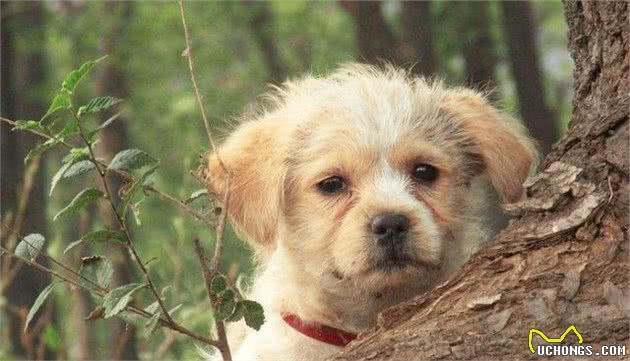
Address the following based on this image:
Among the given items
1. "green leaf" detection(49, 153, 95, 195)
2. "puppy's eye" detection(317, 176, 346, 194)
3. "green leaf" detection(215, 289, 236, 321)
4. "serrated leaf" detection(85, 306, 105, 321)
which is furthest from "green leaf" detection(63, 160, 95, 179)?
"puppy's eye" detection(317, 176, 346, 194)

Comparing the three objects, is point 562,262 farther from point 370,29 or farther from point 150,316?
point 370,29

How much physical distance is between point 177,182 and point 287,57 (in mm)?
3960

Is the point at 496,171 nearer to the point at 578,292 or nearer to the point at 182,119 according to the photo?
the point at 578,292

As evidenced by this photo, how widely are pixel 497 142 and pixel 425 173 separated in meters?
0.33

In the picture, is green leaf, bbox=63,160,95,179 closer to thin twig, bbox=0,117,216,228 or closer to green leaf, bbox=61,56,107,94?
thin twig, bbox=0,117,216,228

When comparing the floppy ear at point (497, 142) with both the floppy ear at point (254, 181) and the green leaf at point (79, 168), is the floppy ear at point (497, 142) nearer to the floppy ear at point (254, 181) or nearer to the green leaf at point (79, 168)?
the floppy ear at point (254, 181)

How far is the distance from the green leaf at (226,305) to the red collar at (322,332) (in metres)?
1.05

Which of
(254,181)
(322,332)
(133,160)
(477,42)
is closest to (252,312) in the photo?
(133,160)

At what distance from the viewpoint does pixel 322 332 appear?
14.9 feet

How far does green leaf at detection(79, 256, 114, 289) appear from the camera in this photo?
362 cm

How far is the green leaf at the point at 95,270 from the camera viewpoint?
362cm

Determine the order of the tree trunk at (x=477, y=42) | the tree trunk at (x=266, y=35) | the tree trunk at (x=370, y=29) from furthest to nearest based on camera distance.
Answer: the tree trunk at (x=266, y=35), the tree trunk at (x=477, y=42), the tree trunk at (x=370, y=29)

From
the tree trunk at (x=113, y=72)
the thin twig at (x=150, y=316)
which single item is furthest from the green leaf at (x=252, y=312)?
the tree trunk at (x=113, y=72)

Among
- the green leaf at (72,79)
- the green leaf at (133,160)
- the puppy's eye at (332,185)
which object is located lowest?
the green leaf at (133,160)
